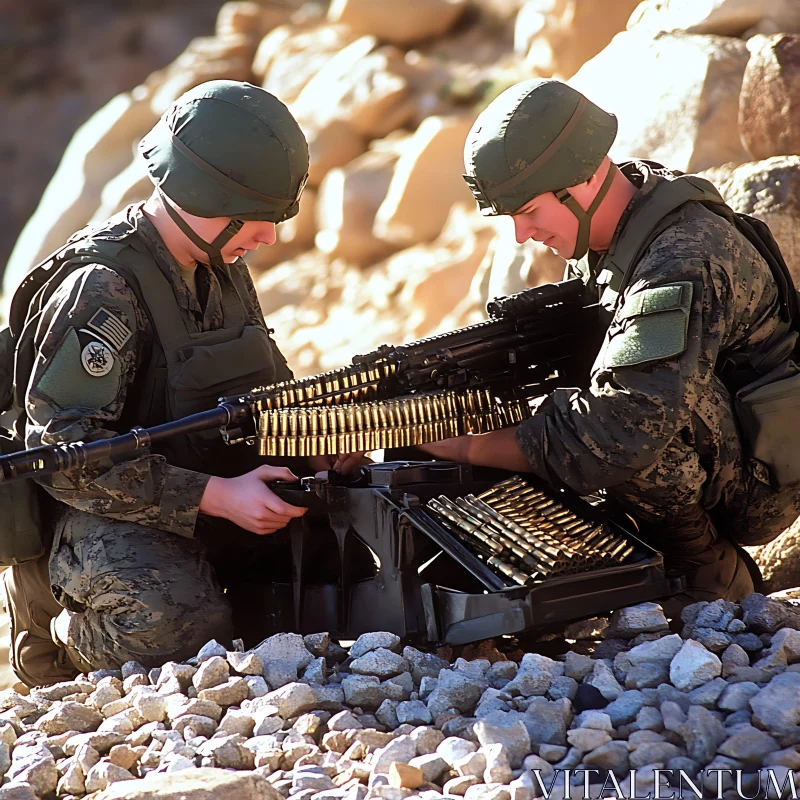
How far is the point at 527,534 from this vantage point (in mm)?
4504

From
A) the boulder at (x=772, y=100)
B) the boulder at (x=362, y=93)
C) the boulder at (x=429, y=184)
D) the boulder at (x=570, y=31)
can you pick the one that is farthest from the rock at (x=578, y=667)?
the boulder at (x=362, y=93)

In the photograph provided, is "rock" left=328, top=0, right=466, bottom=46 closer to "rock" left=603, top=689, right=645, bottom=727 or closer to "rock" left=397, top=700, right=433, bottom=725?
"rock" left=397, top=700, right=433, bottom=725

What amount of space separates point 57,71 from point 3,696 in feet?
74.8

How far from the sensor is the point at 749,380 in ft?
16.7

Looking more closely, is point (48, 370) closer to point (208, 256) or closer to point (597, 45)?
point (208, 256)

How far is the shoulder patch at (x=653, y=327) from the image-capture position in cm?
457

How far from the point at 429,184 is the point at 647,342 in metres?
9.57

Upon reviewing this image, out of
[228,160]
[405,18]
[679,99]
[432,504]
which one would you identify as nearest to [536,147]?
[228,160]

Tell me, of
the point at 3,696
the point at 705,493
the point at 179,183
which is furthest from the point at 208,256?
the point at 705,493

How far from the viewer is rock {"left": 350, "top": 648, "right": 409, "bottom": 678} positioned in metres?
4.21

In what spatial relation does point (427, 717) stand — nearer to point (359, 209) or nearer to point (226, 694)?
point (226, 694)

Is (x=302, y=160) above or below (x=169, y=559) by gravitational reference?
above

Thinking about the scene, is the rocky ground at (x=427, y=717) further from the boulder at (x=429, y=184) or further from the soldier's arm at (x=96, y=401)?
the boulder at (x=429, y=184)

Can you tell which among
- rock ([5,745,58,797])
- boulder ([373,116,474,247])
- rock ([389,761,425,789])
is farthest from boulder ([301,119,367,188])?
rock ([389,761,425,789])
